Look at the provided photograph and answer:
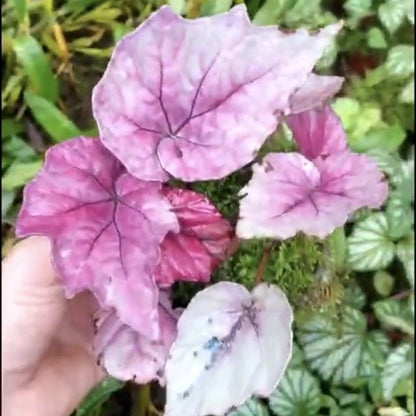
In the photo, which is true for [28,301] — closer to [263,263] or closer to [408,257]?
[263,263]

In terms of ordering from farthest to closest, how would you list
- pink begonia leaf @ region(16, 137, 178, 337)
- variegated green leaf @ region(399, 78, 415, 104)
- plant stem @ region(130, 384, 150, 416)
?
variegated green leaf @ region(399, 78, 415, 104) < plant stem @ region(130, 384, 150, 416) < pink begonia leaf @ region(16, 137, 178, 337)

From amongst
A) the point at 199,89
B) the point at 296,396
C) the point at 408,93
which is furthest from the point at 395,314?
the point at 199,89

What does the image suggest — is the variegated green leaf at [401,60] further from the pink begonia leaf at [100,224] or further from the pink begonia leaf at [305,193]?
the pink begonia leaf at [100,224]

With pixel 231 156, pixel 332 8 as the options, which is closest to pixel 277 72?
pixel 231 156

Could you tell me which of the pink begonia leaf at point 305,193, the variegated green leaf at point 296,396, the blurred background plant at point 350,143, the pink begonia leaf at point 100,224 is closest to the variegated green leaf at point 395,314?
the blurred background plant at point 350,143

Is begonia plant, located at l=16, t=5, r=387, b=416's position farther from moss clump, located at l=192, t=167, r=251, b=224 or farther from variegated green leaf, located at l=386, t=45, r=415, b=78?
variegated green leaf, located at l=386, t=45, r=415, b=78

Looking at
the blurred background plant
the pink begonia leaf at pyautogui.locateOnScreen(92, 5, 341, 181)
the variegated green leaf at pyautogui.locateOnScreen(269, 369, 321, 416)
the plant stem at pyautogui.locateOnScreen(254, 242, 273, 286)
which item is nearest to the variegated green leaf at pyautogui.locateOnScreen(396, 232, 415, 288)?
the blurred background plant

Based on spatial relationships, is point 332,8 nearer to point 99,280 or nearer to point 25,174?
point 25,174
